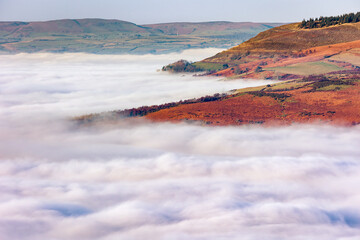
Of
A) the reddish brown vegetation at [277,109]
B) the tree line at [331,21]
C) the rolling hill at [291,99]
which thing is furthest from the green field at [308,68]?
the tree line at [331,21]

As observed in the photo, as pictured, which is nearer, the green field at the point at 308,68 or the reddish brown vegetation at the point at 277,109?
the reddish brown vegetation at the point at 277,109

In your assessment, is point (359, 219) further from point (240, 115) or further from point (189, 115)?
point (189, 115)

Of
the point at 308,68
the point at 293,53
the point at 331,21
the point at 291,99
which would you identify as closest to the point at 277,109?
the point at 291,99

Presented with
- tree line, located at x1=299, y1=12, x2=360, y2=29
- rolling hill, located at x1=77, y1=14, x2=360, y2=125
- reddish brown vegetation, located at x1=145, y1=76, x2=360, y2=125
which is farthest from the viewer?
tree line, located at x1=299, y1=12, x2=360, y2=29

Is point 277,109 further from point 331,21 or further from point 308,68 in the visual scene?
point 331,21

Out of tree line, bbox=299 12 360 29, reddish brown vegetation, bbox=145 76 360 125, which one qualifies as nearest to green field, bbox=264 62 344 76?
reddish brown vegetation, bbox=145 76 360 125

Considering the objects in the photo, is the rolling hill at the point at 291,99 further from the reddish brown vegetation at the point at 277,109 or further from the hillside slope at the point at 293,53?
the hillside slope at the point at 293,53

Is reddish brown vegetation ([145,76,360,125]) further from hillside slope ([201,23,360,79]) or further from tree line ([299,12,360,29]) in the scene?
tree line ([299,12,360,29])

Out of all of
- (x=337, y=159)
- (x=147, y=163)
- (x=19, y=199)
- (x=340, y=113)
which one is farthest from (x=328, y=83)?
(x=19, y=199)
